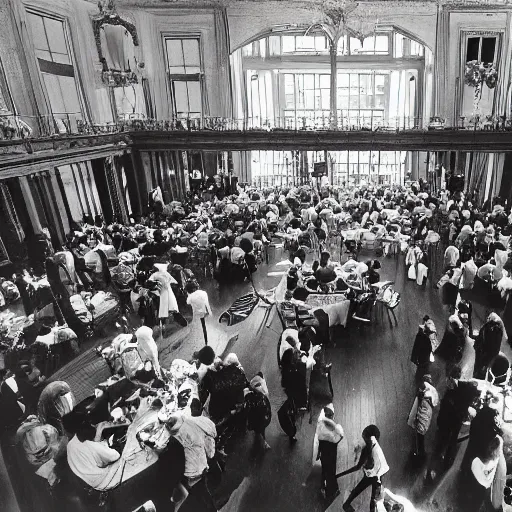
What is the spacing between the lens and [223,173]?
2016 centimetres

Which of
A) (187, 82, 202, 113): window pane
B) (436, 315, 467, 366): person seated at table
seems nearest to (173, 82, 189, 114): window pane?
(187, 82, 202, 113): window pane

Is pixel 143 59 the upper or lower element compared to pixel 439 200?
upper

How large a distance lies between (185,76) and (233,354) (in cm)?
1704

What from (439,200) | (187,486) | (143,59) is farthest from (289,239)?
(143,59)

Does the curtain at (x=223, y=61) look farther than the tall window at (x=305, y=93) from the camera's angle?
No

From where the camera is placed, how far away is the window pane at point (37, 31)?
13.1 meters

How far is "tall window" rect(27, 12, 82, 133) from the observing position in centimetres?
1354

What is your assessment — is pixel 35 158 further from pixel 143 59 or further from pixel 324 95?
pixel 324 95

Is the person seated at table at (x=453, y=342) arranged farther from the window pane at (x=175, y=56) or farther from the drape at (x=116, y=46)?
the window pane at (x=175, y=56)

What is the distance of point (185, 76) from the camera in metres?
19.5

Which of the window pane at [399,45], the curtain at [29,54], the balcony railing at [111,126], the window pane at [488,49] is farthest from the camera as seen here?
the window pane at [399,45]

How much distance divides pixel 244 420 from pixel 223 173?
51.2 feet

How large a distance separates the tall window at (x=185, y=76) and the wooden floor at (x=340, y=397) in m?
12.5

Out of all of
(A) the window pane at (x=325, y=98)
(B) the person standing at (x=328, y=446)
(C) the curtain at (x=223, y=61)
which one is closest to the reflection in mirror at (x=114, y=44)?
(C) the curtain at (x=223, y=61)
